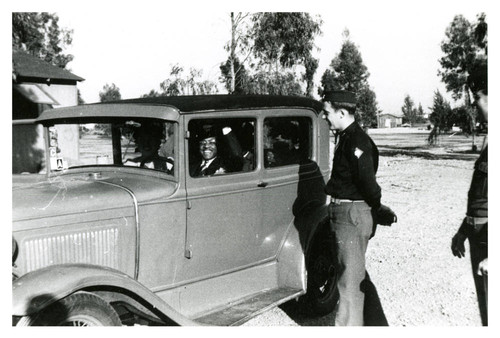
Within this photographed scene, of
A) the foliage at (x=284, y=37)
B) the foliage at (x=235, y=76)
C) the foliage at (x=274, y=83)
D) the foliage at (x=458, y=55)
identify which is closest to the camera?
the foliage at (x=458, y=55)

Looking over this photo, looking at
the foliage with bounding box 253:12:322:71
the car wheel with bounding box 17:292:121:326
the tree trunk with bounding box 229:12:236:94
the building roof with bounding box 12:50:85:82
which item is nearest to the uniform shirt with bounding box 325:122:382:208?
the car wheel with bounding box 17:292:121:326

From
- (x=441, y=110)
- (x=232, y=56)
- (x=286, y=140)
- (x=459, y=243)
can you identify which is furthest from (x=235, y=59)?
(x=441, y=110)

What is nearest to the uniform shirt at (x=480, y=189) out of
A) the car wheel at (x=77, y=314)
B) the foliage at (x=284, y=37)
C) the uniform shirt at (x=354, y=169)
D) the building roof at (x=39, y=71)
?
the uniform shirt at (x=354, y=169)

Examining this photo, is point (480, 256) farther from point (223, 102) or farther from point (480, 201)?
point (223, 102)

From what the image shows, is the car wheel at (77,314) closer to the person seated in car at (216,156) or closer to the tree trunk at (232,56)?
Answer: the person seated in car at (216,156)

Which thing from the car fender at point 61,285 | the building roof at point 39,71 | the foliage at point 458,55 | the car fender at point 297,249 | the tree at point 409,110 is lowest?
the car fender at point 297,249

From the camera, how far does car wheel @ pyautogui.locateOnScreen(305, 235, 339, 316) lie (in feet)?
12.7

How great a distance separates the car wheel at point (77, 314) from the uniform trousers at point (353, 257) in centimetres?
144

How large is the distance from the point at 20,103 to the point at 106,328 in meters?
11.8

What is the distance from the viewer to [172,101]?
A: 326cm

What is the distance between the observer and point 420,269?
4.82 metres

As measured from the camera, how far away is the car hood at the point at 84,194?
265 cm
